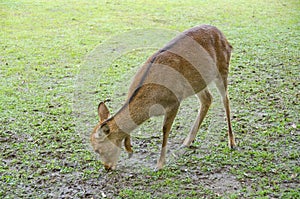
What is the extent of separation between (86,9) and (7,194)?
8814 millimetres

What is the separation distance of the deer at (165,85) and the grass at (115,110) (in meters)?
0.28

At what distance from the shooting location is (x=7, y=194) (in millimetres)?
3777

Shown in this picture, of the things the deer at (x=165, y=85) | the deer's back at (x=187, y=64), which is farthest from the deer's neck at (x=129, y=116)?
the deer's back at (x=187, y=64)

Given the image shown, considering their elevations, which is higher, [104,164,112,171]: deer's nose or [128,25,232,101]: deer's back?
[128,25,232,101]: deer's back

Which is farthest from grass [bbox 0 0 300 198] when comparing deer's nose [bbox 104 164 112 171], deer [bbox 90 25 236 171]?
deer [bbox 90 25 236 171]

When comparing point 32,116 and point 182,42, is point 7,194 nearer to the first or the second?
point 32,116

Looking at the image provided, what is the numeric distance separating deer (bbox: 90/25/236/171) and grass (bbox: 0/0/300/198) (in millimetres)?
277

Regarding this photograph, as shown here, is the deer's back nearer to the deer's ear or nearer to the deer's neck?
the deer's neck

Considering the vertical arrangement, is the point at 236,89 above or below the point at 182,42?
below

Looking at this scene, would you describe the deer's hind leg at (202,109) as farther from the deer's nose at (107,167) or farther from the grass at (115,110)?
the deer's nose at (107,167)

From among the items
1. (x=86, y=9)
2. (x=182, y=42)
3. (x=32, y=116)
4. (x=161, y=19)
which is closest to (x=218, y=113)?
(x=182, y=42)

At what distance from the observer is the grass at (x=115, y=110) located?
395cm

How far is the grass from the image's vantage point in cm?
395

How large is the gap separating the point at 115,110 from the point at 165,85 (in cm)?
163
